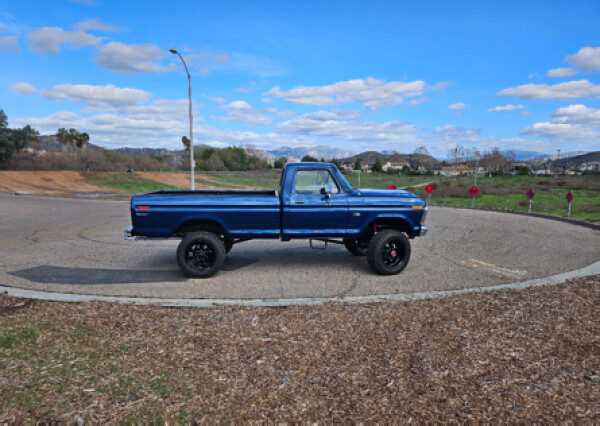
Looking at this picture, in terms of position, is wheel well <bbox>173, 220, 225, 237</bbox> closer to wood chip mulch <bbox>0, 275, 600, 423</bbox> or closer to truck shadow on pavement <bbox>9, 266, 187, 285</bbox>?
truck shadow on pavement <bbox>9, 266, 187, 285</bbox>

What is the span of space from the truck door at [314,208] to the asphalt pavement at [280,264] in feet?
2.66

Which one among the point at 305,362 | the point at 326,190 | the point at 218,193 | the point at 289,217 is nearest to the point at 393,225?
the point at 326,190

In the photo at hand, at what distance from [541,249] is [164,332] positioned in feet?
28.5

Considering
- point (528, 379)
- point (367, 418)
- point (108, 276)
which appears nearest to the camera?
point (367, 418)

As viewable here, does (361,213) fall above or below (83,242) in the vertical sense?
above

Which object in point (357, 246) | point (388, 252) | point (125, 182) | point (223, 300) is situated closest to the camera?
point (223, 300)

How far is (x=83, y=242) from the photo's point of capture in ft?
31.7

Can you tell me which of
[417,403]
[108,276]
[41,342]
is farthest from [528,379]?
[108,276]

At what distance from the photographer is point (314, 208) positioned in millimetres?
6734

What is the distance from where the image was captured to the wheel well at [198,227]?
6.70 meters

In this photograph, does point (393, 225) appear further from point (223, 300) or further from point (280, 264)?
point (223, 300)

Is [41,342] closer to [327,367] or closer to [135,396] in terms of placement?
[135,396]

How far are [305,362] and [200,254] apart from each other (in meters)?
3.56

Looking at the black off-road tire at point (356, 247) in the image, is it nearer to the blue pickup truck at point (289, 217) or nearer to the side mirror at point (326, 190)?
the blue pickup truck at point (289, 217)
